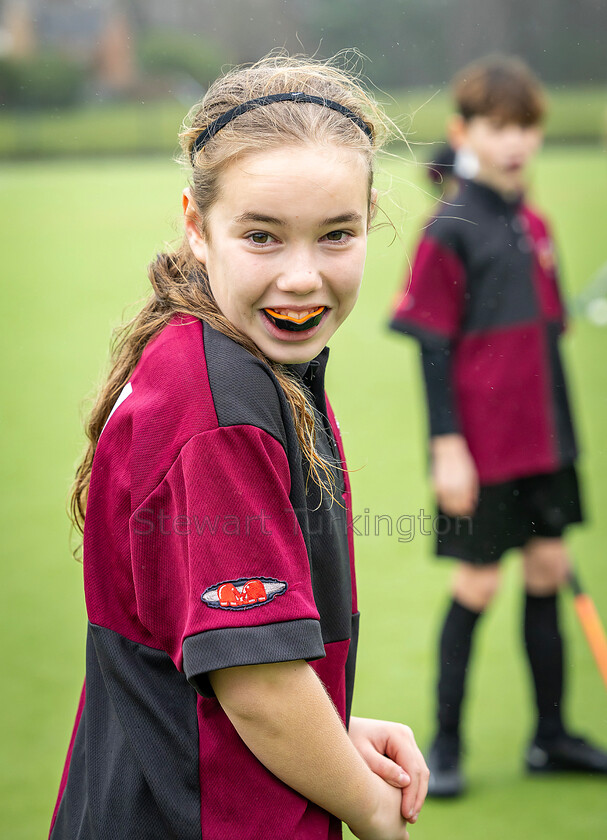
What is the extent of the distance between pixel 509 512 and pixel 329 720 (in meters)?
1.22

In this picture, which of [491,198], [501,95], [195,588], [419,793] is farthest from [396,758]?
[501,95]

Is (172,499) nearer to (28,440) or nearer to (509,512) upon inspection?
(509,512)

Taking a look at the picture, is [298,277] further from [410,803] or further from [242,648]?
[410,803]

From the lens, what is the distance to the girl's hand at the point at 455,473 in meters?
1.81

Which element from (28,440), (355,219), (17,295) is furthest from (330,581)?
(17,295)

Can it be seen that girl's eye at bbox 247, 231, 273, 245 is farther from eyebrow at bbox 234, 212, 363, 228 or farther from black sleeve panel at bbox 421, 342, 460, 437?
black sleeve panel at bbox 421, 342, 460, 437

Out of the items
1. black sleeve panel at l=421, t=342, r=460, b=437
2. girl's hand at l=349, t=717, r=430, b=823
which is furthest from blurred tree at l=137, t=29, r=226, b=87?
girl's hand at l=349, t=717, r=430, b=823

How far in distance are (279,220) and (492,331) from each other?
1.06m

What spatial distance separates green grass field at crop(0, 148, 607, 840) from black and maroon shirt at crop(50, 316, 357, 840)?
26cm

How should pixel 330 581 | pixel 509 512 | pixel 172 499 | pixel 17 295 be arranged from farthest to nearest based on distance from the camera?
pixel 17 295 < pixel 509 512 < pixel 330 581 < pixel 172 499

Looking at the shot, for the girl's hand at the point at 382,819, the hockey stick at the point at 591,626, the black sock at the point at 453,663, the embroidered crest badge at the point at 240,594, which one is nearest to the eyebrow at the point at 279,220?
the embroidered crest badge at the point at 240,594

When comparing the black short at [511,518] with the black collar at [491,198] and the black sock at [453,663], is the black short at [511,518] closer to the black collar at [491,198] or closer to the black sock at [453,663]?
the black sock at [453,663]

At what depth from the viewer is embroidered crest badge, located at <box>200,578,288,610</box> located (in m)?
0.67

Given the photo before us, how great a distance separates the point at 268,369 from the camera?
2.41ft
